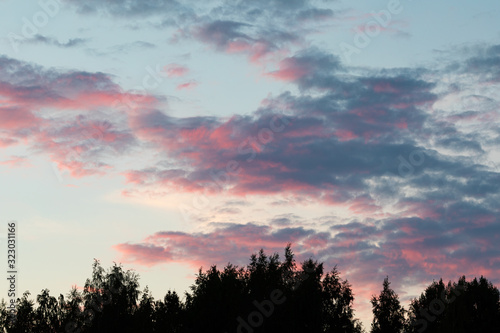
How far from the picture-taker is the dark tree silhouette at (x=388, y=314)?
109 metres

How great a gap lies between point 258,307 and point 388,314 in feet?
134

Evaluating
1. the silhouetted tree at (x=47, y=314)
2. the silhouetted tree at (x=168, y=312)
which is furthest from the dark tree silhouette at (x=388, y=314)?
the silhouetted tree at (x=47, y=314)

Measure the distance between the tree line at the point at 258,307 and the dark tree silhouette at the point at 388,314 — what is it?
171 mm

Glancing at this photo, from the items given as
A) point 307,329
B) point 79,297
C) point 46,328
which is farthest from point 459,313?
point 46,328

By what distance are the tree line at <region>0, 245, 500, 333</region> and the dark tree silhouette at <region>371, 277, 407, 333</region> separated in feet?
0.56

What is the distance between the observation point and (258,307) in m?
77.1

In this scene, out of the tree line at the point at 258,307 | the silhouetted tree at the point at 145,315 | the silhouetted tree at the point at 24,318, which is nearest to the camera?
the tree line at the point at 258,307

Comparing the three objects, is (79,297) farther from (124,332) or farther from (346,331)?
(346,331)

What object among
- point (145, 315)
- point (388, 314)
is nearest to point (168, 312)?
point (145, 315)

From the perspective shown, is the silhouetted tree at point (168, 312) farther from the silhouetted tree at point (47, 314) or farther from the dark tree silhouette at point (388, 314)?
the dark tree silhouette at point (388, 314)

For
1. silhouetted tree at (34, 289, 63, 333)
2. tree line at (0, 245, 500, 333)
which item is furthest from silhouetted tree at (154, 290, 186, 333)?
silhouetted tree at (34, 289, 63, 333)

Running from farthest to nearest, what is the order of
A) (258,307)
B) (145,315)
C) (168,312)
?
(168,312) < (145,315) < (258,307)

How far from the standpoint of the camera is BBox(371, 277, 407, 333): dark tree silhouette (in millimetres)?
109375

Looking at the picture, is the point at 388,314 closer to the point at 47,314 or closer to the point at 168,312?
the point at 168,312
